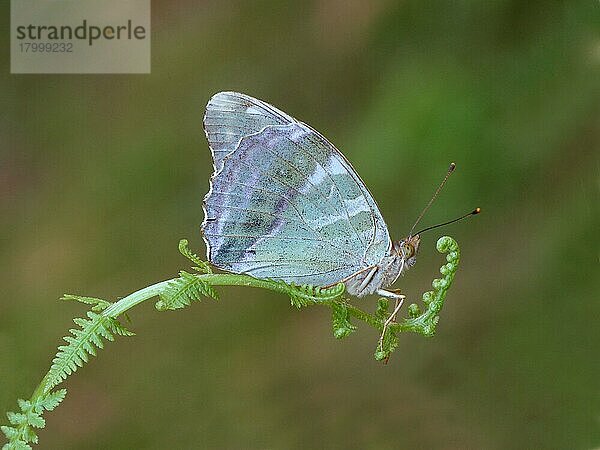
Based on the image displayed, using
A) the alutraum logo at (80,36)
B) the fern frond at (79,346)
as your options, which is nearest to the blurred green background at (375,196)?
the alutraum logo at (80,36)

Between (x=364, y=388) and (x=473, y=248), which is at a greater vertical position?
(x=473, y=248)

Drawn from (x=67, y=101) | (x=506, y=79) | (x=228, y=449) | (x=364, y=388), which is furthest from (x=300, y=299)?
(x=67, y=101)

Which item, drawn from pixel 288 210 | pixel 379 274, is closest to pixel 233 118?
pixel 288 210

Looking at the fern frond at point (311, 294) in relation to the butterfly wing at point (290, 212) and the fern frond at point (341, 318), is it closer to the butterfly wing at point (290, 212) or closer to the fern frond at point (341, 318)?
the fern frond at point (341, 318)

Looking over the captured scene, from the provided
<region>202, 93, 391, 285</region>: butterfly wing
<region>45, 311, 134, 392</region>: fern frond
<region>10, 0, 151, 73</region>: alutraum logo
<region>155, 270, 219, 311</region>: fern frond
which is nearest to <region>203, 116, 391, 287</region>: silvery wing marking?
<region>202, 93, 391, 285</region>: butterfly wing

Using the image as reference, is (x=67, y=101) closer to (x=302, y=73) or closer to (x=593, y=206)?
(x=302, y=73)

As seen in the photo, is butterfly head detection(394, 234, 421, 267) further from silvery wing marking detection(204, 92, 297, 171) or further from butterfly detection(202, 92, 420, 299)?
silvery wing marking detection(204, 92, 297, 171)
